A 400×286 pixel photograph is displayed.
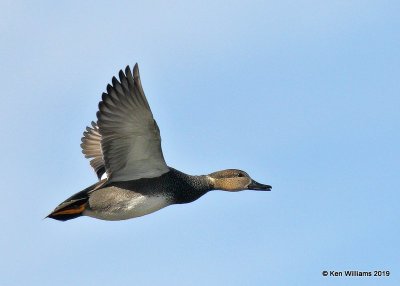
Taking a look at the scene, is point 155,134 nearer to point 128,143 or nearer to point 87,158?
point 128,143

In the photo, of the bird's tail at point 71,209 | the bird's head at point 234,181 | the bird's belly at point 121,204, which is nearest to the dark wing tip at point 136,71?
the bird's belly at point 121,204

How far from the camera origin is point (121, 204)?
1634 cm

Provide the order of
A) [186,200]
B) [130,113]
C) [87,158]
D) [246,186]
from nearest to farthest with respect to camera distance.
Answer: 1. [130,113]
2. [186,200]
3. [246,186]
4. [87,158]

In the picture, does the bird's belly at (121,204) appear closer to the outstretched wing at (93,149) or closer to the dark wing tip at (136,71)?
the dark wing tip at (136,71)

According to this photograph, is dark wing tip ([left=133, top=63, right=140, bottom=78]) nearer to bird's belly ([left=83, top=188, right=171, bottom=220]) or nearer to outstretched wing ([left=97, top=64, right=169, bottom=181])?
outstretched wing ([left=97, top=64, right=169, bottom=181])

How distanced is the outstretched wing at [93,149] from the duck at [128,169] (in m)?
2.76

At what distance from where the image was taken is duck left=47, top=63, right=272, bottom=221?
626 inches

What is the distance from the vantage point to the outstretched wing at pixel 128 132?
1584 centimetres

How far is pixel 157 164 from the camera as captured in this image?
16484mm

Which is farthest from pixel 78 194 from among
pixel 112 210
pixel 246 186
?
pixel 246 186

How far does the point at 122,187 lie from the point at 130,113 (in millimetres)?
1305

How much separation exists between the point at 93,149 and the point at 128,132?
13.3 feet

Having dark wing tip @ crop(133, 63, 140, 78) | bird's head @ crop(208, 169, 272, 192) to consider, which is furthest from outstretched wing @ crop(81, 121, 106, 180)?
dark wing tip @ crop(133, 63, 140, 78)

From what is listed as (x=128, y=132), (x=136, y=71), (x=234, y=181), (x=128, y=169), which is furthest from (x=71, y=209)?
(x=234, y=181)
